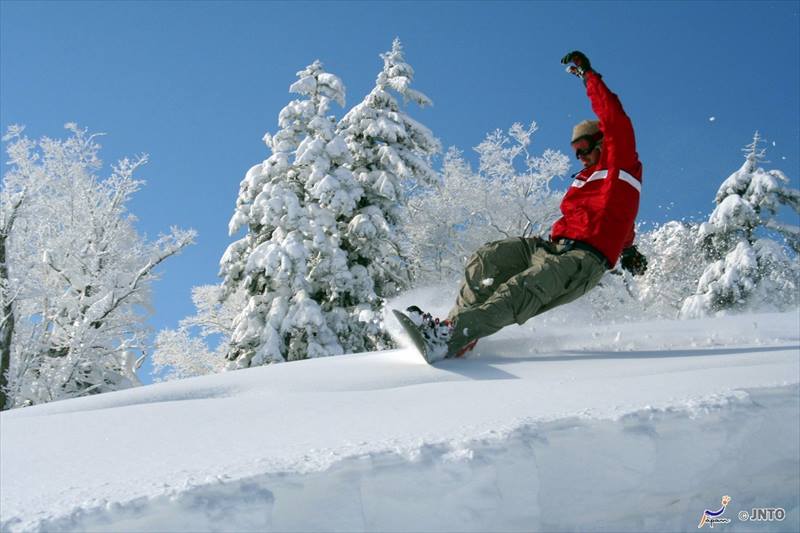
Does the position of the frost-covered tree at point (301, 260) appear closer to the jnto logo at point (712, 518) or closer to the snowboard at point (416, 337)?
the snowboard at point (416, 337)

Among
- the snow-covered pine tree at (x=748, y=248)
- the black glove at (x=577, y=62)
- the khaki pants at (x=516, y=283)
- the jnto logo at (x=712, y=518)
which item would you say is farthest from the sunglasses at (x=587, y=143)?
the snow-covered pine tree at (x=748, y=248)

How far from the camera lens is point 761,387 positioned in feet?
9.00

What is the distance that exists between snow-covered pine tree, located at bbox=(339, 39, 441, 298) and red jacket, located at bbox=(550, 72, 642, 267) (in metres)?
11.0

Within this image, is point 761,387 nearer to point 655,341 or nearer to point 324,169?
point 655,341

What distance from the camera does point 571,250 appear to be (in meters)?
4.49

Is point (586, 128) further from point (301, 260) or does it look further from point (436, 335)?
point (301, 260)

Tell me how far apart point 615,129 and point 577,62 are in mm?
582

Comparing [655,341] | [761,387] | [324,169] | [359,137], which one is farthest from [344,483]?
[359,137]

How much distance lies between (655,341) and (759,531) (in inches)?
93.1

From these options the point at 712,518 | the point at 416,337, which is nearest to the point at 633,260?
the point at 416,337

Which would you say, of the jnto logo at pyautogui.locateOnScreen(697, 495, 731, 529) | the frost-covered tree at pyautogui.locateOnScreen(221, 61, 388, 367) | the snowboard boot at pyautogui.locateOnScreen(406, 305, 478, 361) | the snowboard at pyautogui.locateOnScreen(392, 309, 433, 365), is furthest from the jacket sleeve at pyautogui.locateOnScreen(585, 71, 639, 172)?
the frost-covered tree at pyautogui.locateOnScreen(221, 61, 388, 367)

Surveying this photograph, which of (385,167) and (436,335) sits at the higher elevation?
(385,167)

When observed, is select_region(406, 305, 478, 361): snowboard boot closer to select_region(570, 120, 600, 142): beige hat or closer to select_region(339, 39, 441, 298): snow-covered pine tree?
select_region(570, 120, 600, 142): beige hat

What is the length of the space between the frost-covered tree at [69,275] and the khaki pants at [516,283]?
36.4ft
